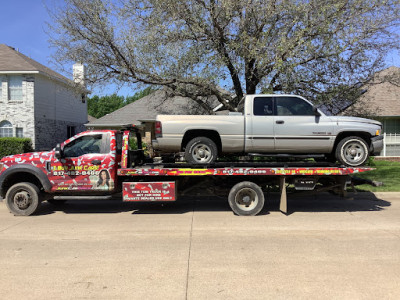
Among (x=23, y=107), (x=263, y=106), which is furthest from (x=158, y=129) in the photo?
(x=23, y=107)

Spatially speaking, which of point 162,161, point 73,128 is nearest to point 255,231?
point 162,161

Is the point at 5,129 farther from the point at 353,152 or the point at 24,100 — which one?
the point at 353,152

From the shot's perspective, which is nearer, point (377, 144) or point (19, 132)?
point (377, 144)

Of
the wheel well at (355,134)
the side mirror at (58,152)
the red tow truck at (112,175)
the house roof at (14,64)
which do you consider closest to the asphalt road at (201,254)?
the red tow truck at (112,175)

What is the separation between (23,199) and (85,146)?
1.90m

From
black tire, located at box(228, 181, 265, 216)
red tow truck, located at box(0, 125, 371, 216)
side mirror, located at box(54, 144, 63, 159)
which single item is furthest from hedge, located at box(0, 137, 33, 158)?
black tire, located at box(228, 181, 265, 216)

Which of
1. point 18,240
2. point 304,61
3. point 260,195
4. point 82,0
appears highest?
point 82,0

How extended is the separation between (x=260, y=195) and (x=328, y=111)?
667 centimetres

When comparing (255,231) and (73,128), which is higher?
(73,128)

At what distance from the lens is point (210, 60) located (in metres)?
10.7

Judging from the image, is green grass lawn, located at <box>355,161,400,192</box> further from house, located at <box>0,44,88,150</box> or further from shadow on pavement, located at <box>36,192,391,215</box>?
house, located at <box>0,44,88,150</box>

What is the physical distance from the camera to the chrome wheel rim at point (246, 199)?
726cm

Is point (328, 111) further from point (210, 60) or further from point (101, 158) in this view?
point (101, 158)

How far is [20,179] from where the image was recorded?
25.1 ft
